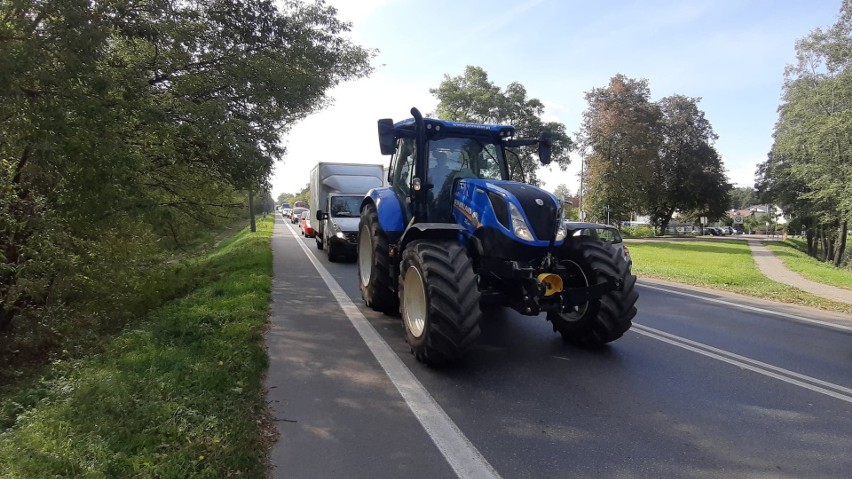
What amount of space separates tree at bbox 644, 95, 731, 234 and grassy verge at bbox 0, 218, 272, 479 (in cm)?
5546

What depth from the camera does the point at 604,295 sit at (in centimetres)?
536

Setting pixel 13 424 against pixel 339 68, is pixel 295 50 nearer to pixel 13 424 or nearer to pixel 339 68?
pixel 339 68

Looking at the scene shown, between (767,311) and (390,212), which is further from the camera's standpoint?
(767,311)

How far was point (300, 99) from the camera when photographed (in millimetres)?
13539

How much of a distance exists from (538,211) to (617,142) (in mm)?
35527

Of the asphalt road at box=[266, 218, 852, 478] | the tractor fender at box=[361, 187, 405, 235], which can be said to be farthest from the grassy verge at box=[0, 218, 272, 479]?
the tractor fender at box=[361, 187, 405, 235]

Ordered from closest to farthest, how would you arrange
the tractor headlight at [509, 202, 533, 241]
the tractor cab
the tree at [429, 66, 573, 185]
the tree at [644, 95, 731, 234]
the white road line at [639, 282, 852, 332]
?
1. the tractor headlight at [509, 202, 533, 241]
2. the tractor cab
3. the white road line at [639, 282, 852, 332]
4. the tree at [429, 66, 573, 185]
5. the tree at [644, 95, 731, 234]

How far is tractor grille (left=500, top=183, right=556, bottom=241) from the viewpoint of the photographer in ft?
16.8

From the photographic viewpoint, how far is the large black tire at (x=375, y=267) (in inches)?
265

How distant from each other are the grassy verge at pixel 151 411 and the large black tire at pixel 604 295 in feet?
11.7

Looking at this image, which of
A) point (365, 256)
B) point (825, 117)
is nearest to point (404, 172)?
point (365, 256)

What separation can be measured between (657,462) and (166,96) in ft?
36.3

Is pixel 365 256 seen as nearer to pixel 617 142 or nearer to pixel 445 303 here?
pixel 445 303

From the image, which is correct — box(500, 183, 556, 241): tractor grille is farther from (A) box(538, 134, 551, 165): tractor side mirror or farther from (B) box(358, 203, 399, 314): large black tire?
(B) box(358, 203, 399, 314): large black tire
